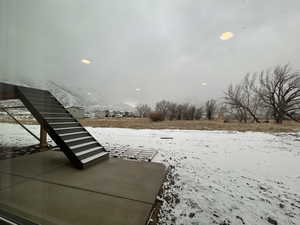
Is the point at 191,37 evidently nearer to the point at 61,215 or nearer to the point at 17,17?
the point at 17,17

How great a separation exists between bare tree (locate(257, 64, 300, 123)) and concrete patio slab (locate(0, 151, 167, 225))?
15409 millimetres

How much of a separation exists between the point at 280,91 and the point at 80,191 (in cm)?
1760

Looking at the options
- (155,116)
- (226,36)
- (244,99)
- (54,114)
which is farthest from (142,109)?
(54,114)

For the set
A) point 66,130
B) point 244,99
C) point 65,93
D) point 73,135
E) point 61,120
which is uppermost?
point 244,99

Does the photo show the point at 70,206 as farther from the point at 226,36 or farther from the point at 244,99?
the point at 244,99

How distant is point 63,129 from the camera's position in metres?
2.71

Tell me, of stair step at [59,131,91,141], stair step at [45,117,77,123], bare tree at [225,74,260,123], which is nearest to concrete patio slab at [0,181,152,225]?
stair step at [59,131,91,141]

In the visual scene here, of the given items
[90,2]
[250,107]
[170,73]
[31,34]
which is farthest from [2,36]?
[250,107]

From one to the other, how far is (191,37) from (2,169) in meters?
6.52

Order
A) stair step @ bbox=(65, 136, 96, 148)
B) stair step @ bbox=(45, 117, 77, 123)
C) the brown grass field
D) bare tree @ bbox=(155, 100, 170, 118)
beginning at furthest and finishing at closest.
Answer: bare tree @ bbox=(155, 100, 170, 118)
the brown grass field
stair step @ bbox=(45, 117, 77, 123)
stair step @ bbox=(65, 136, 96, 148)

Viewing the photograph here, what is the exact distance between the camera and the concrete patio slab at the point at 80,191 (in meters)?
1.19

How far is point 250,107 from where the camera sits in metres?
→ 13.5

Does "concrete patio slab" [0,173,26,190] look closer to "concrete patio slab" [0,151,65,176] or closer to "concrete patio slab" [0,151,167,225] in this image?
"concrete patio slab" [0,151,167,225]

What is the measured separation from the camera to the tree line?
1134 cm
